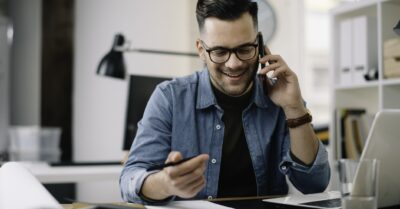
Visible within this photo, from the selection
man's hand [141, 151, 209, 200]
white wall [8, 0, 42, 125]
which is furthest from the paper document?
white wall [8, 0, 42, 125]

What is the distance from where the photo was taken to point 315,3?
4.23 m

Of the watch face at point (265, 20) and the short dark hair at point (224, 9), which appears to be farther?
the watch face at point (265, 20)

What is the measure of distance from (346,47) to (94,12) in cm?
199

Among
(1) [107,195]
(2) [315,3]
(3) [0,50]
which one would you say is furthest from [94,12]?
(2) [315,3]

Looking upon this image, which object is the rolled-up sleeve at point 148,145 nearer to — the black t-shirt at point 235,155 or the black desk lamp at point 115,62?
the black t-shirt at point 235,155

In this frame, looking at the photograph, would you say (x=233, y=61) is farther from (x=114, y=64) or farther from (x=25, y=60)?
(x=25, y=60)

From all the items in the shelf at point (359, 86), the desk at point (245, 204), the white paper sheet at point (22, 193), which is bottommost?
the desk at point (245, 204)

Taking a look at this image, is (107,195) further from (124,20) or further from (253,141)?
(253,141)

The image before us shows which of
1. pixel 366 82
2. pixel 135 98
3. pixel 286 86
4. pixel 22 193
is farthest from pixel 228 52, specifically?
pixel 366 82

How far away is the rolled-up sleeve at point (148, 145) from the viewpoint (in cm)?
113

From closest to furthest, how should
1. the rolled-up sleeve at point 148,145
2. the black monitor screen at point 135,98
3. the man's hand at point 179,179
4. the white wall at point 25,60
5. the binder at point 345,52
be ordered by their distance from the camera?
the man's hand at point 179,179
the rolled-up sleeve at point 148,145
the black monitor screen at point 135,98
the binder at point 345,52
the white wall at point 25,60

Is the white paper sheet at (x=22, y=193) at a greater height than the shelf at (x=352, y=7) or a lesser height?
lesser

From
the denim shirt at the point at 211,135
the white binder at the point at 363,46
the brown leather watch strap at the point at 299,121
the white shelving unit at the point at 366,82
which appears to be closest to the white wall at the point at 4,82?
the white shelving unit at the point at 366,82

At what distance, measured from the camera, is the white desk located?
7.37 ft
